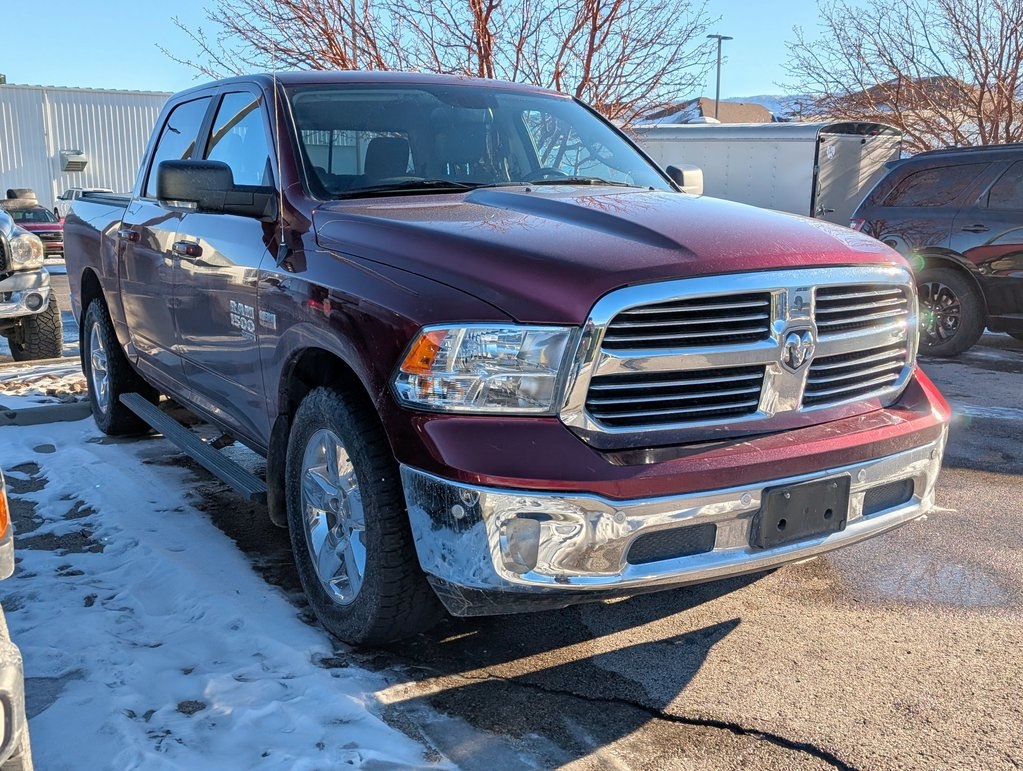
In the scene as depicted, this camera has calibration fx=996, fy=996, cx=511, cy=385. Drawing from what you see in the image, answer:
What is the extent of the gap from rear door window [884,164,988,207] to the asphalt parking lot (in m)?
5.50

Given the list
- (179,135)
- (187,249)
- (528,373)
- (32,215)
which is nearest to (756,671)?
(528,373)

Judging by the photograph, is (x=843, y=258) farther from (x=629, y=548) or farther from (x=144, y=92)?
(x=144, y=92)

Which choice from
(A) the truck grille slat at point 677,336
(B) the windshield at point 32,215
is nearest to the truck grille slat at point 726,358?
(A) the truck grille slat at point 677,336

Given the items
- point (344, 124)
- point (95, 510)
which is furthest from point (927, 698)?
point (95, 510)

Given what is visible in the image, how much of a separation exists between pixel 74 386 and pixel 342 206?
4762mm

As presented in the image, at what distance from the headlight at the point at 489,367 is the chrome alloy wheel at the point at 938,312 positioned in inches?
291

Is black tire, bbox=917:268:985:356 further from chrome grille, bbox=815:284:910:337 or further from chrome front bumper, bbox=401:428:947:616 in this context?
chrome front bumper, bbox=401:428:947:616

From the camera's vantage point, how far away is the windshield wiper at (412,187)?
3.61 meters

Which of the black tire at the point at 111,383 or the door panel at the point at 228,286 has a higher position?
the door panel at the point at 228,286

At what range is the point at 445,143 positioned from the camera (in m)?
3.99

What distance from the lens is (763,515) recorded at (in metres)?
2.71

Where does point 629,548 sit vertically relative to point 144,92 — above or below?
below

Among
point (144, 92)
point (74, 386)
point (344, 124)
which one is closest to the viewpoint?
point (344, 124)

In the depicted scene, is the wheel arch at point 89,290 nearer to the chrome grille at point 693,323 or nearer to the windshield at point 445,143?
the windshield at point 445,143
